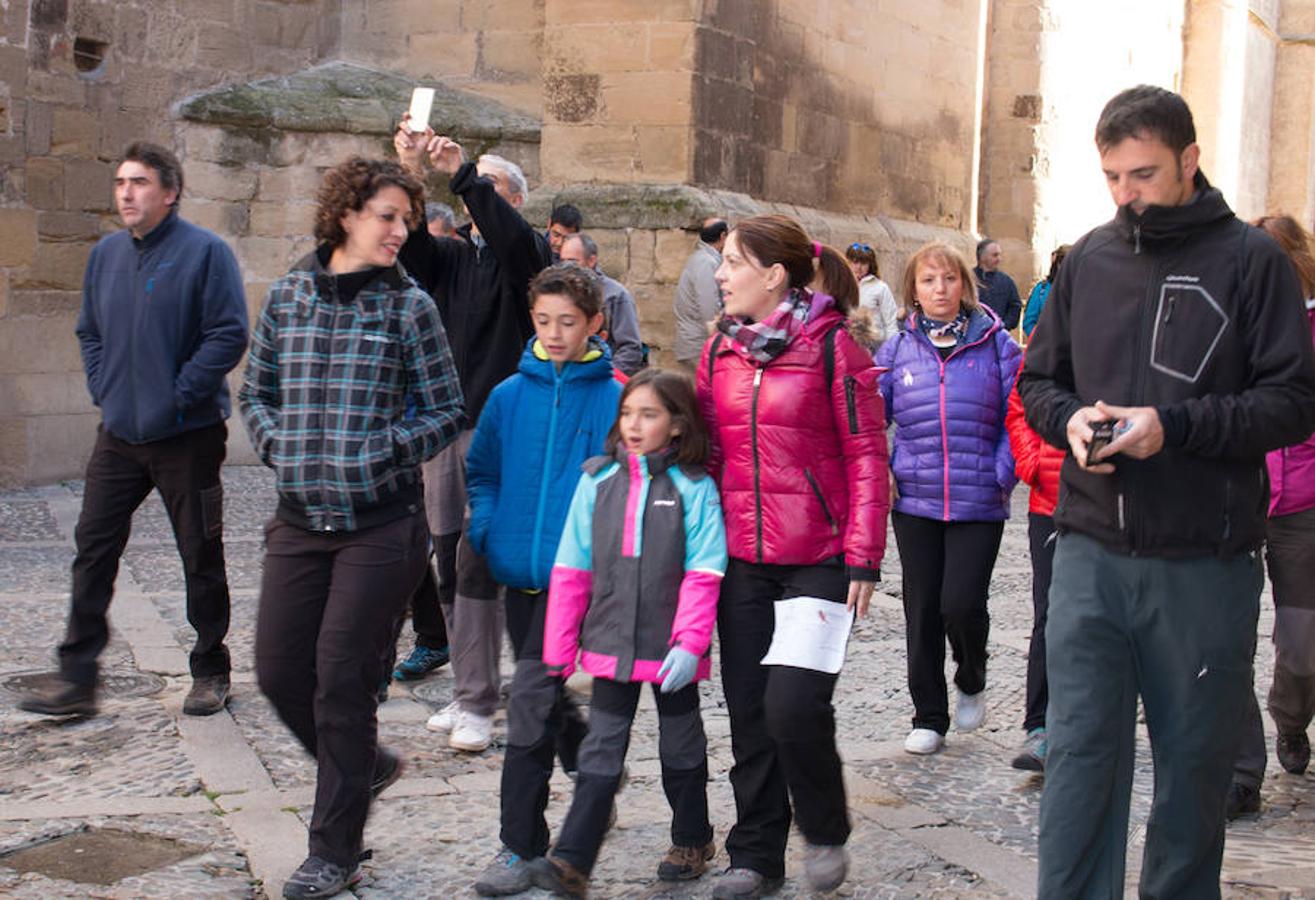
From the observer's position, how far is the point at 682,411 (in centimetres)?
412

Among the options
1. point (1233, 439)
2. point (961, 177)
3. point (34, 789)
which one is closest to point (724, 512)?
point (1233, 439)

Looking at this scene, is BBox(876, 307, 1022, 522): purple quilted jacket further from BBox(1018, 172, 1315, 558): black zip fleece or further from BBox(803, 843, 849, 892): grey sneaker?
BBox(1018, 172, 1315, 558): black zip fleece

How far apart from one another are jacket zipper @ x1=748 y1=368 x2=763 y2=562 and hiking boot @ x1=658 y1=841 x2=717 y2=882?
0.73m

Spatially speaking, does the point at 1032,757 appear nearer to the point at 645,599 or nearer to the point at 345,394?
the point at 645,599

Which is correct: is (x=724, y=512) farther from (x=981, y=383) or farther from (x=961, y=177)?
(x=961, y=177)

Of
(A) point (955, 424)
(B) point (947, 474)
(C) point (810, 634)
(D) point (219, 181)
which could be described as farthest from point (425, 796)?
(D) point (219, 181)

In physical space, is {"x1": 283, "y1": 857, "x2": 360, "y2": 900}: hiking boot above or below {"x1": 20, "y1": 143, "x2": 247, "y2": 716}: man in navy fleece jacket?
below

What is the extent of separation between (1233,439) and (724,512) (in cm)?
125

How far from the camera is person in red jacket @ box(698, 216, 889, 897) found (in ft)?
13.1

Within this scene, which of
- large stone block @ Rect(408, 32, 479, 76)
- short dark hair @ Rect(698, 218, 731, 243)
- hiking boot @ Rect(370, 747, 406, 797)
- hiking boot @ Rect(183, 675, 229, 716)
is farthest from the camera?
large stone block @ Rect(408, 32, 479, 76)

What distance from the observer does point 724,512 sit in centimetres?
411

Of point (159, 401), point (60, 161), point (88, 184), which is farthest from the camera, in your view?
point (88, 184)

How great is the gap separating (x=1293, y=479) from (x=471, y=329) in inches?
101

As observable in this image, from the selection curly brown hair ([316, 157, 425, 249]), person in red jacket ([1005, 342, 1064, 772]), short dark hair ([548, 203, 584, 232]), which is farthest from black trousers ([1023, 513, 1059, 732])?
short dark hair ([548, 203, 584, 232])
